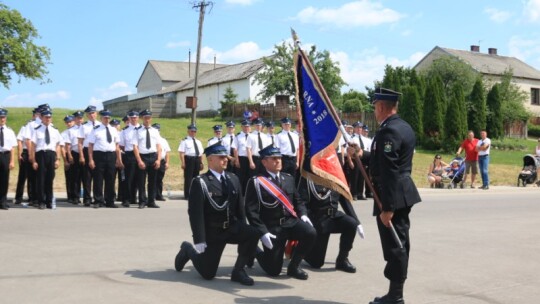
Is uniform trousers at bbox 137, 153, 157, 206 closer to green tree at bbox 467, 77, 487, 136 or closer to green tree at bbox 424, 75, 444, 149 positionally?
green tree at bbox 424, 75, 444, 149

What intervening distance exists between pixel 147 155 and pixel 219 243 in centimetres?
819

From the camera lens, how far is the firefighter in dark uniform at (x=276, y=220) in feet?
24.6

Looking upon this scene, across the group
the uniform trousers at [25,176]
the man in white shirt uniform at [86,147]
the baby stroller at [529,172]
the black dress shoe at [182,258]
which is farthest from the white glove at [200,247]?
the baby stroller at [529,172]

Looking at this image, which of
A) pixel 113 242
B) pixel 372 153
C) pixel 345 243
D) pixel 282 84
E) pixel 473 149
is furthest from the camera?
pixel 282 84

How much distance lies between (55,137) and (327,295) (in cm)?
902

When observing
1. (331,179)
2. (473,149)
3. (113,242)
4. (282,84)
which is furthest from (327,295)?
(282,84)

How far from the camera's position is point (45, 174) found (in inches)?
547

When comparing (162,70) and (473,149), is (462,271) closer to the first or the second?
(473,149)

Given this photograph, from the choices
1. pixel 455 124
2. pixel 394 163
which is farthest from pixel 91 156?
pixel 455 124

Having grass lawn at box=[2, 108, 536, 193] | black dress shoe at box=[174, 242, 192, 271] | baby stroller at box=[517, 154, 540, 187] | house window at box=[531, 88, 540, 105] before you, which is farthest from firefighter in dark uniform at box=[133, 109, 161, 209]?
house window at box=[531, 88, 540, 105]

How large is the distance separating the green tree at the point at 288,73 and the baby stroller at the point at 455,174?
28.1 metres

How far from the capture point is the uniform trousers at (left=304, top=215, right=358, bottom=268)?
313 inches

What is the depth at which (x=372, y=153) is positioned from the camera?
6113mm

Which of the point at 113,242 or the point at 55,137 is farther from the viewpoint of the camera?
the point at 55,137
